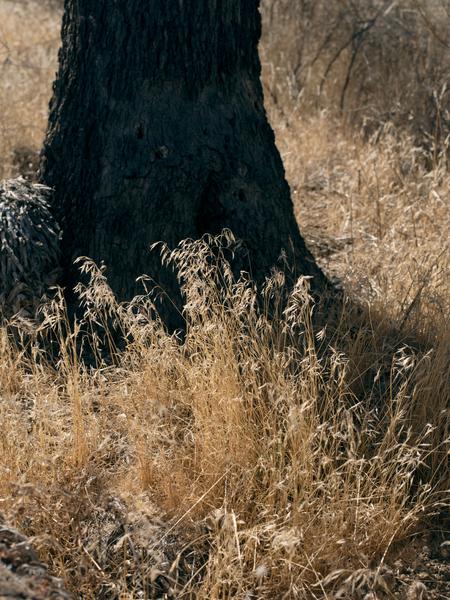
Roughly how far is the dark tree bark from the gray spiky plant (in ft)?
0.30

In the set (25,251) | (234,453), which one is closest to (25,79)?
(25,251)

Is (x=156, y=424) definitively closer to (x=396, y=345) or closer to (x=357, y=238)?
(x=396, y=345)

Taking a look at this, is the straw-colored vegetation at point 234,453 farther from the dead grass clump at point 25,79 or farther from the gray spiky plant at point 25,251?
the dead grass clump at point 25,79

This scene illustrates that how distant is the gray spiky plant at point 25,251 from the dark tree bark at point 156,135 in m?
0.09

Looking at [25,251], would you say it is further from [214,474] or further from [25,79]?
[25,79]

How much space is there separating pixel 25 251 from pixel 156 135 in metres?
0.81

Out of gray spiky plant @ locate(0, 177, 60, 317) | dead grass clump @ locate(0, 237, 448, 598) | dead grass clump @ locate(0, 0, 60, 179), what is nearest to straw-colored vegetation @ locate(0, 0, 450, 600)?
dead grass clump @ locate(0, 237, 448, 598)

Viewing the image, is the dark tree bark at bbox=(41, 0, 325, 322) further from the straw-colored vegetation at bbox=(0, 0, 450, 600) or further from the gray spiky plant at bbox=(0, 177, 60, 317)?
the straw-colored vegetation at bbox=(0, 0, 450, 600)

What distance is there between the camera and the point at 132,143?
166 inches

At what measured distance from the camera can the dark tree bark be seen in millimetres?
4188

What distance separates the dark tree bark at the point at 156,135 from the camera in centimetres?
419

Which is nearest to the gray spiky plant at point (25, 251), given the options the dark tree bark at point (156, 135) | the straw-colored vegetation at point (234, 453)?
the dark tree bark at point (156, 135)

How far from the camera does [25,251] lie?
14.0 ft

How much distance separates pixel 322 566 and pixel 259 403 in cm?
66
